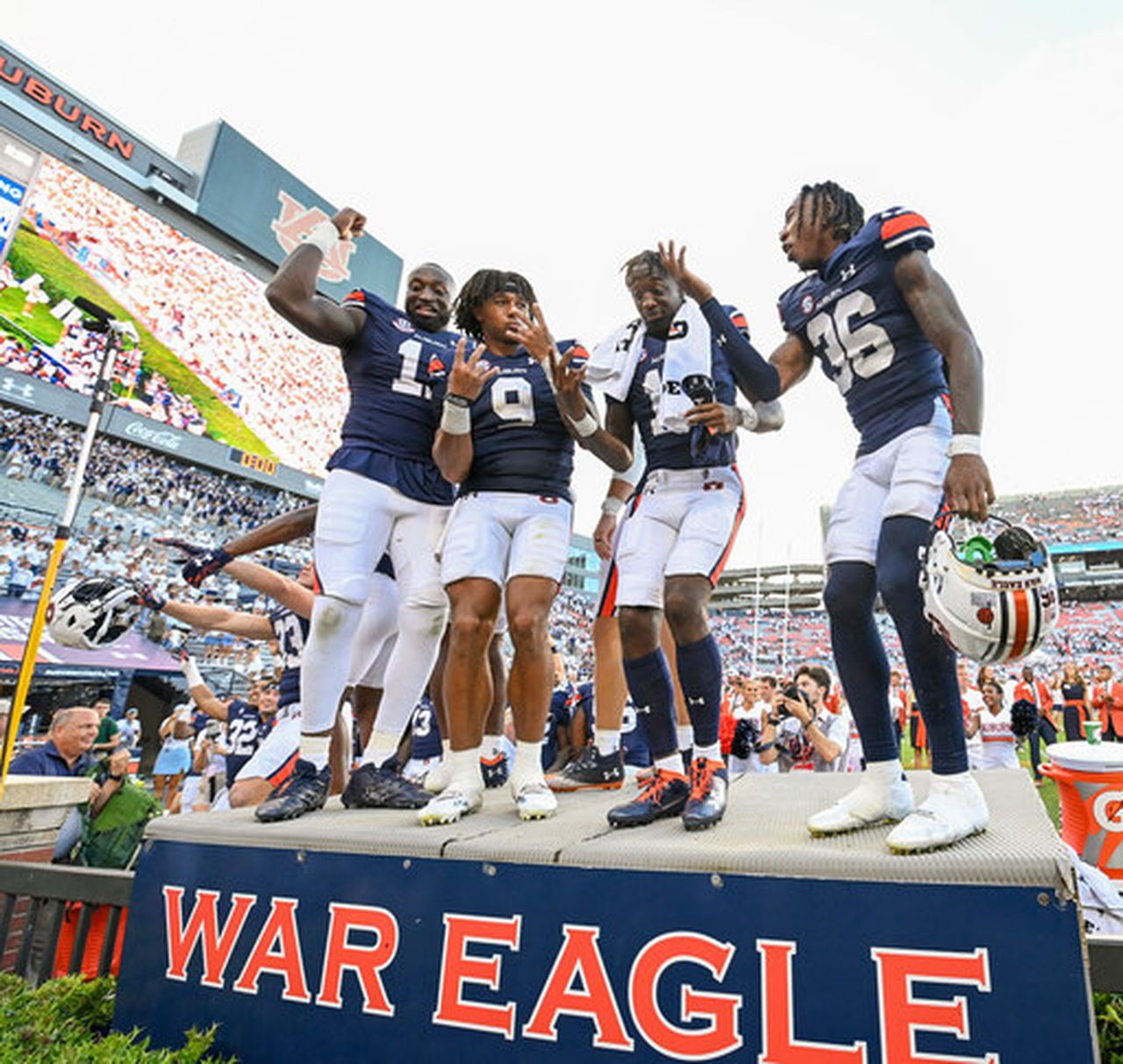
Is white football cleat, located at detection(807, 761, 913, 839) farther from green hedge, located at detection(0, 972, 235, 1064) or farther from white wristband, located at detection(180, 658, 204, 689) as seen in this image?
white wristband, located at detection(180, 658, 204, 689)

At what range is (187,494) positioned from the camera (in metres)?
26.3

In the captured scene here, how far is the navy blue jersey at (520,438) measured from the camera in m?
3.10

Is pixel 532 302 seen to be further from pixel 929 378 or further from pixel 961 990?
pixel 961 990

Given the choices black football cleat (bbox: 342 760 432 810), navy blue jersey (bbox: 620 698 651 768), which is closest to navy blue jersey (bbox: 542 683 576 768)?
navy blue jersey (bbox: 620 698 651 768)

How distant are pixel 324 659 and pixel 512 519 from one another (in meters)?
0.98

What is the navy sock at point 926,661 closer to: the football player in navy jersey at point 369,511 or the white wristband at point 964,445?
the white wristband at point 964,445

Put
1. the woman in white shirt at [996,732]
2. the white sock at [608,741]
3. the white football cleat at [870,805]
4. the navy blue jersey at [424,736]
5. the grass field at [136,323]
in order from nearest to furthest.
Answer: the white football cleat at [870,805] → the white sock at [608,741] → the navy blue jersey at [424,736] → the woman in white shirt at [996,732] → the grass field at [136,323]

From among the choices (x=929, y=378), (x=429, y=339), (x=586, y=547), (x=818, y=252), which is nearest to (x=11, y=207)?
(x=429, y=339)

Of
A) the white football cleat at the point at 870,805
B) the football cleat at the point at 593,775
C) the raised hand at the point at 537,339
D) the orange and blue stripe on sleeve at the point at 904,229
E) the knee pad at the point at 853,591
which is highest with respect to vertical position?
the orange and blue stripe on sleeve at the point at 904,229

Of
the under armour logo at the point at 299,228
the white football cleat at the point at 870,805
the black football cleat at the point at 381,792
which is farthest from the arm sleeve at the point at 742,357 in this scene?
the under armour logo at the point at 299,228

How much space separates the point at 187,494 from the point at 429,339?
26.0 meters

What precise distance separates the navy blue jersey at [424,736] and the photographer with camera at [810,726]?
302cm

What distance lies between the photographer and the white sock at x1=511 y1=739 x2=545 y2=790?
276 cm

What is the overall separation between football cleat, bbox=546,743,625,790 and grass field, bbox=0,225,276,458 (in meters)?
27.9
